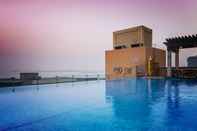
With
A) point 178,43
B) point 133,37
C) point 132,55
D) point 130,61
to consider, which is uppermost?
point 133,37

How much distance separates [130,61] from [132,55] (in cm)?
72

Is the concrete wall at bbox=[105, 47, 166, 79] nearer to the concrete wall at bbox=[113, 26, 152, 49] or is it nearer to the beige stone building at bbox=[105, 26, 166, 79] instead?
the beige stone building at bbox=[105, 26, 166, 79]

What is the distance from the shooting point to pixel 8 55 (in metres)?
19.8

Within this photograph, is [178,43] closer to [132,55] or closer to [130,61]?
[132,55]

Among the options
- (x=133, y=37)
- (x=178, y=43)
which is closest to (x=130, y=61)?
(x=133, y=37)

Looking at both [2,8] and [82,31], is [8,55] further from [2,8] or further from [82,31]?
[82,31]

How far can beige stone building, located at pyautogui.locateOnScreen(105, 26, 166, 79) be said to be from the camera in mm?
18875

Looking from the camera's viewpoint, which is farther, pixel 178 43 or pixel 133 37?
pixel 133 37

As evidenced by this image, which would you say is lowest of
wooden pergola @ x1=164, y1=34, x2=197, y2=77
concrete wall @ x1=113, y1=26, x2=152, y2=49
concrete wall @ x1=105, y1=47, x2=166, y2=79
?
concrete wall @ x1=105, y1=47, x2=166, y2=79

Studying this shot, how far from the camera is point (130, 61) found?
20.2 meters

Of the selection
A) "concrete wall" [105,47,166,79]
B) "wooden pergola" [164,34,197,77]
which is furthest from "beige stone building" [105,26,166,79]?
"wooden pergola" [164,34,197,77]

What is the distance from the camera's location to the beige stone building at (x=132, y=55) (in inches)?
743

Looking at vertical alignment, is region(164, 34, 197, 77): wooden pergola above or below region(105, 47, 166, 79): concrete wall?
above

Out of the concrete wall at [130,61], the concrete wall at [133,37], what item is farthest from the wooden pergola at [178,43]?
the concrete wall at [133,37]
